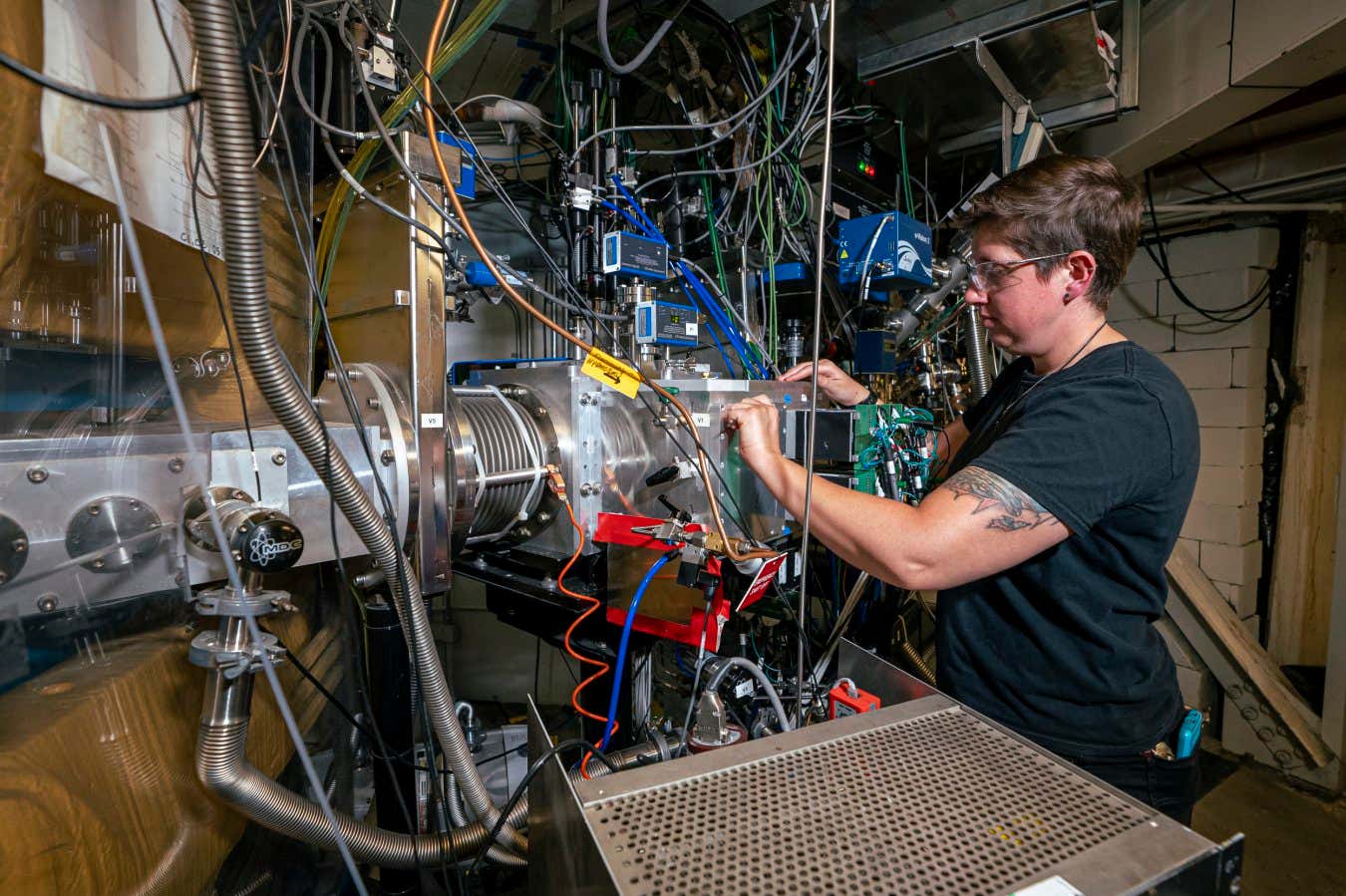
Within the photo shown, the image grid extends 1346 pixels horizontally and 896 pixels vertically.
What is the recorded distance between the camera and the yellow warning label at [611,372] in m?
1.06

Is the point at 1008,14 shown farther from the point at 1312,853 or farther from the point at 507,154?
the point at 1312,853

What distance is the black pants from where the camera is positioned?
3.48ft

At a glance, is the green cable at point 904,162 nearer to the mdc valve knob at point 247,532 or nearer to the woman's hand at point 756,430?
the woman's hand at point 756,430

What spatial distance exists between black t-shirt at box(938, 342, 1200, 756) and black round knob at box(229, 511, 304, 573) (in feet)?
2.96

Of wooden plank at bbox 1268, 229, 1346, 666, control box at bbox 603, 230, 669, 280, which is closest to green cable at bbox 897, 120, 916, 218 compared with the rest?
control box at bbox 603, 230, 669, 280

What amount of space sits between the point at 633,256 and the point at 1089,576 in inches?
45.2

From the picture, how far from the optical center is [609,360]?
3.49 feet

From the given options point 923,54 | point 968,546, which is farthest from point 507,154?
point 968,546

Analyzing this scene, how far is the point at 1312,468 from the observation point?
3082 millimetres

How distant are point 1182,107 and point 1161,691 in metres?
1.95

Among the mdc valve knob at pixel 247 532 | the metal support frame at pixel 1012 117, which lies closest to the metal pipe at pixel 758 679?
the mdc valve knob at pixel 247 532

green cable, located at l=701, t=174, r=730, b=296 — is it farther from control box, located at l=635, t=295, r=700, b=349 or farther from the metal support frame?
the metal support frame

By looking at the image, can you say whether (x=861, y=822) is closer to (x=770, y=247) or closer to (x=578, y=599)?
(x=578, y=599)

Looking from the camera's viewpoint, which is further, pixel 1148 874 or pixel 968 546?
pixel 968 546
